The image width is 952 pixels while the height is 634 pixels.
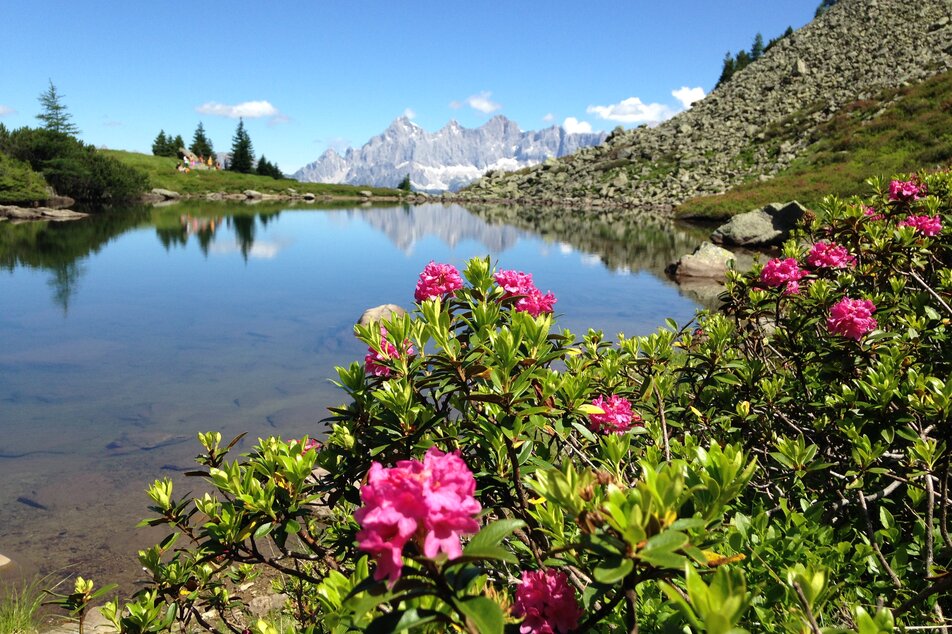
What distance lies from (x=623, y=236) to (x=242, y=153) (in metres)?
90.1

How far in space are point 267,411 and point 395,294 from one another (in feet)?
33.1

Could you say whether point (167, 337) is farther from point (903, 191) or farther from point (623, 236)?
point (623, 236)

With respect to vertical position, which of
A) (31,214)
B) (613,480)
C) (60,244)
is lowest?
(60,244)

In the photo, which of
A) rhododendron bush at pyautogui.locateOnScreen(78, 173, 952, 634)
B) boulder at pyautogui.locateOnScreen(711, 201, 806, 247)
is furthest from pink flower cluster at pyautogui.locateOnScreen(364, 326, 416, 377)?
boulder at pyautogui.locateOnScreen(711, 201, 806, 247)

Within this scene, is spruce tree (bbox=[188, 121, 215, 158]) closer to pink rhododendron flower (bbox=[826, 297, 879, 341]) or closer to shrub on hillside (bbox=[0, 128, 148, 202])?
shrub on hillside (bbox=[0, 128, 148, 202])

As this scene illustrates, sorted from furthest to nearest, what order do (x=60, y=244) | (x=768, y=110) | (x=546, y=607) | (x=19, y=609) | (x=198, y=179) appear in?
1. (x=198, y=179)
2. (x=768, y=110)
3. (x=60, y=244)
4. (x=19, y=609)
5. (x=546, y=607)

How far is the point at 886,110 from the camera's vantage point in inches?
1813

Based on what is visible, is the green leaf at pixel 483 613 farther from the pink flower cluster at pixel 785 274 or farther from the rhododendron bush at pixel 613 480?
the pink flower cluster at pixel 785 274

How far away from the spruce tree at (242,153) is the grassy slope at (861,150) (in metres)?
84.4

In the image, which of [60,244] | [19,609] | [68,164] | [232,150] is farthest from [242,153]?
[19,609]

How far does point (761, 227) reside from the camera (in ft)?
91.2

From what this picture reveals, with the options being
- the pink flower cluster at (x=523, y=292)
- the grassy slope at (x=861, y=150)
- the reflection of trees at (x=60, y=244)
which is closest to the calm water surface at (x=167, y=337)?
the reflection of trees at (x=60, y=244)

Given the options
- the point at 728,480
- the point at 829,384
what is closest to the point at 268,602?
the point at 728,480

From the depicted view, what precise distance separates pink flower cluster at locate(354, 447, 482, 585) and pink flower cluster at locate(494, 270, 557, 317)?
2128 millimetres
